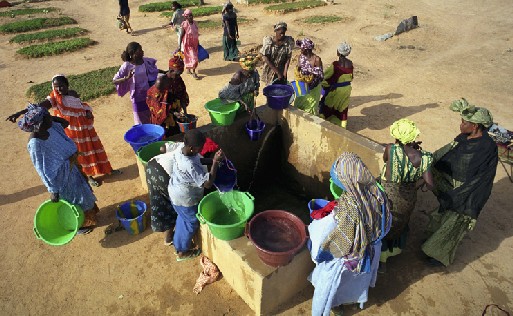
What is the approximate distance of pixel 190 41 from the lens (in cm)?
959

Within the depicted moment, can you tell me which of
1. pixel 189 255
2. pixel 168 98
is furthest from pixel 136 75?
pixel 189 255

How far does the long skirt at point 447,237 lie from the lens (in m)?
4.16

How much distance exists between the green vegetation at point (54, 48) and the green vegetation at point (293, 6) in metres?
7.81

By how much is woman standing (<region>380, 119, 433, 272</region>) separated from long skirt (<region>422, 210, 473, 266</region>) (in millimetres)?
525

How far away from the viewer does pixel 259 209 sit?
5.69 meters

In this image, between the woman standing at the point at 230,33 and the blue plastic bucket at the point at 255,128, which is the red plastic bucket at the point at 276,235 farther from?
the woman standing at the point at 230,33

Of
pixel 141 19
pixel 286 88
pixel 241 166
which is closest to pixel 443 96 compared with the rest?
pixel 286 88

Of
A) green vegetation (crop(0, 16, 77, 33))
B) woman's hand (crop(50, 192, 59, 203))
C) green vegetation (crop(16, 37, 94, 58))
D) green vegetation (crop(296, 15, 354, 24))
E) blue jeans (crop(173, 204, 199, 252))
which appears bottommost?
blue jeans (crop(173, 204, 199, 252))

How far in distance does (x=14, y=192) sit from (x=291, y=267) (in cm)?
476

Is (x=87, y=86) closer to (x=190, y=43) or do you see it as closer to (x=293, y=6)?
(x=190, y=43)

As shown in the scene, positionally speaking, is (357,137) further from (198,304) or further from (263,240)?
(198,304)

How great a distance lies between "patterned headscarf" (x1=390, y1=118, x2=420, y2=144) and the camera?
3543mm

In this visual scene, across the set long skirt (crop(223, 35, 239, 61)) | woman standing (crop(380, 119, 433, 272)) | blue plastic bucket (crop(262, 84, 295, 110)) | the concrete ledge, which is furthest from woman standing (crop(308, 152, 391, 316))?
long skirt (crop(223, 35, 239, 61))

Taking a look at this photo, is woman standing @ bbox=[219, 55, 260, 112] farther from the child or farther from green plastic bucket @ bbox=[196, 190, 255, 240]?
the child
